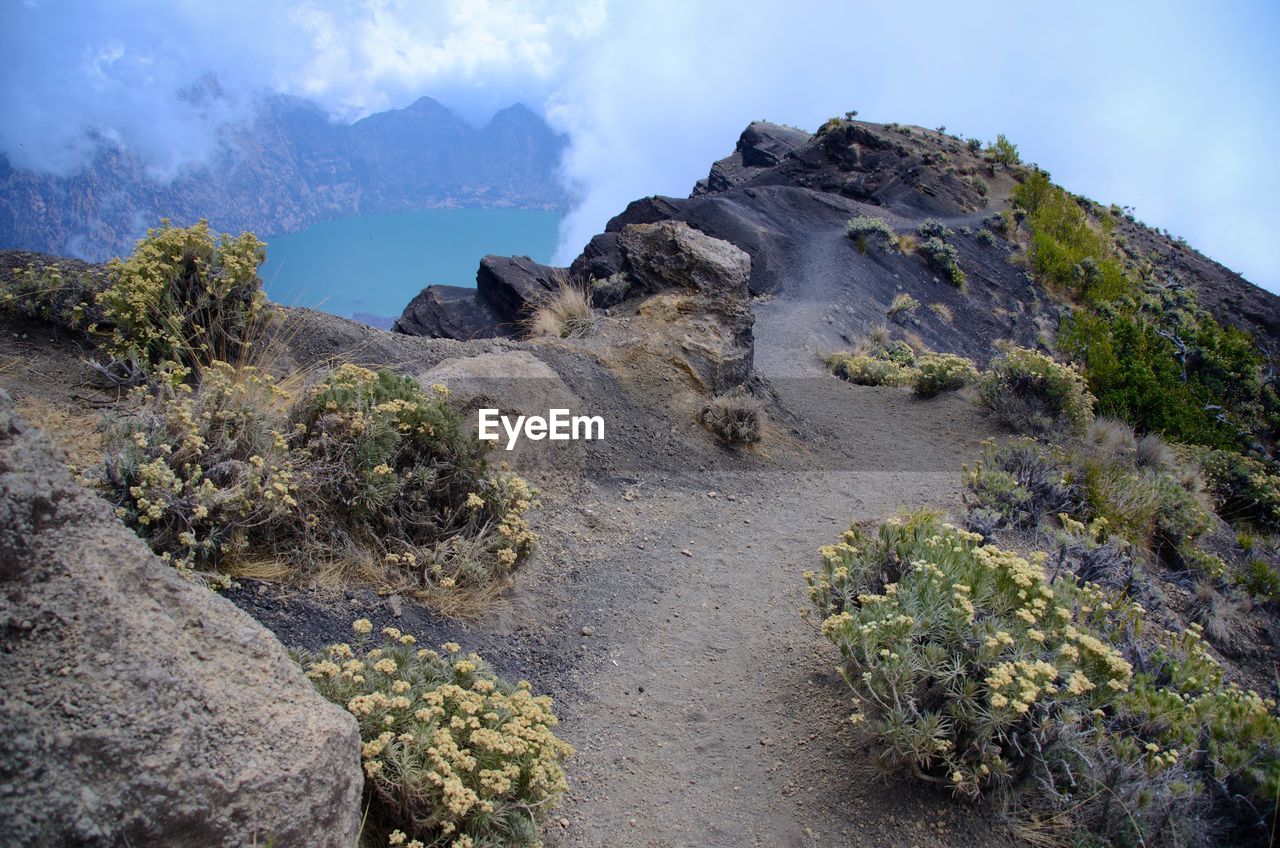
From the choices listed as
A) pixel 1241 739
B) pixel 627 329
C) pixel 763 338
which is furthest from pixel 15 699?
pixel 763 338

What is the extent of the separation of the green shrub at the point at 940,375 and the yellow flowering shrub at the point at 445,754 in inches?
375

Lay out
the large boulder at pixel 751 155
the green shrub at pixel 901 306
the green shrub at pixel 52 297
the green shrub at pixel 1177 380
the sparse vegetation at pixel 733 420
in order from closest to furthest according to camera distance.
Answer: the green shrub at pixel 52 297 < the sparse vegetation at pixel 733 420 < the green shrub at pixel 1177 380 < the green shrub at pixel 901 306 < the large boulder at pixel 751 155

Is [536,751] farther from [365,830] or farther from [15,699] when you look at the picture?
[15,699]

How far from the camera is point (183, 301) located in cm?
568

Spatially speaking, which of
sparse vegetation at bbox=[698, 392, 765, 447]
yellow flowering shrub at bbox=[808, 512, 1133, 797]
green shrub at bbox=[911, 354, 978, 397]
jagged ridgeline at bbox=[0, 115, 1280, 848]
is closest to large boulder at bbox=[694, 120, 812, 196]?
green shrub at bbox=[911, 354, 978, 397]

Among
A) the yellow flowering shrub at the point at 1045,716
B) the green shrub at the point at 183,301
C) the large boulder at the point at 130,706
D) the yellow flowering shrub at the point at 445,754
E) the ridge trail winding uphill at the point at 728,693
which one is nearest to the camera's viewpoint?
Answer: the large boulder at the point at 130,706

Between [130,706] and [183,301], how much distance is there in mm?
4542

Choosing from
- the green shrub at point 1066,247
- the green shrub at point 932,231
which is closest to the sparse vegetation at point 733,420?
the green shrub at point 932,231

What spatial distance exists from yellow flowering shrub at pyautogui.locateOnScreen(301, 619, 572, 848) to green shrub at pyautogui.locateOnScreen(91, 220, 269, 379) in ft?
8.89

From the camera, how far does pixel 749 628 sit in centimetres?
512

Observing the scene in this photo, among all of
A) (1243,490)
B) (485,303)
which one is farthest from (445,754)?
(485,303)

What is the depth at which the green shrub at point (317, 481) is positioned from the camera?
154 inches

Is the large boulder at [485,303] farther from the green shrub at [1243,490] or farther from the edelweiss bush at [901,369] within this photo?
the green shrub at [1243,490]

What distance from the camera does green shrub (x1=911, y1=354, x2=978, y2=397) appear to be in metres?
11.5
